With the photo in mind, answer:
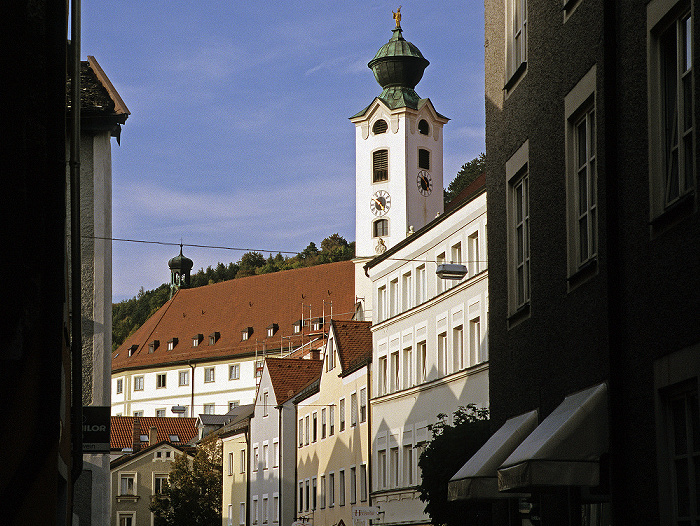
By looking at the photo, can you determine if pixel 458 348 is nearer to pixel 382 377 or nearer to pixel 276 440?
pixel 382 377

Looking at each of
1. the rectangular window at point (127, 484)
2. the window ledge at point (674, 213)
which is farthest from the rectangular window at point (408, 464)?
the rectangular window at point (127, 484)

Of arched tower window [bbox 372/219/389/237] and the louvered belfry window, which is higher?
the louvered belfry window

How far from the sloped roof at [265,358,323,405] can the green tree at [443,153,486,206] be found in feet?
86.8

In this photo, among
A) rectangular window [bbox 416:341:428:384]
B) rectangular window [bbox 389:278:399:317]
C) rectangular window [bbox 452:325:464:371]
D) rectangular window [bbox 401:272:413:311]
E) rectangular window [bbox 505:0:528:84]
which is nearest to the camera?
rectangular window [bbox 505:0:528:84]

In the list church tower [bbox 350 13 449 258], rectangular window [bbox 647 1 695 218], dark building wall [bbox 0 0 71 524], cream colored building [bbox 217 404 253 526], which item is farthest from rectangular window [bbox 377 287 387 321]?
dark building wall [bbox 0 0 71 524]

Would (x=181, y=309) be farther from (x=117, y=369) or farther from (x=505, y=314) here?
(x=505, y=314)

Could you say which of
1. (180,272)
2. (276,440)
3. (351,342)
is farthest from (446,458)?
(180,272)

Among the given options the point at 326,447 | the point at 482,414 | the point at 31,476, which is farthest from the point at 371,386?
the point at 31,476

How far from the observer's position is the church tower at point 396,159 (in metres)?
76.2

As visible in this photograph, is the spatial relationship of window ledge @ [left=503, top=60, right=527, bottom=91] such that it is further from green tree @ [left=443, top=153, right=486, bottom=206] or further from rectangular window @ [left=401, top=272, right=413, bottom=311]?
green tree @ [left=443, top=153, right=486, bottom=206]

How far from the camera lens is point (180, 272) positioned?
126 m

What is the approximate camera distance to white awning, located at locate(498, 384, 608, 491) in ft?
32.2

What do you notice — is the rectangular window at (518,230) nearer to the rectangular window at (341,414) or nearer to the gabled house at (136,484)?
the rectangular window at (341,414)

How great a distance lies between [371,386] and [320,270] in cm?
5460
